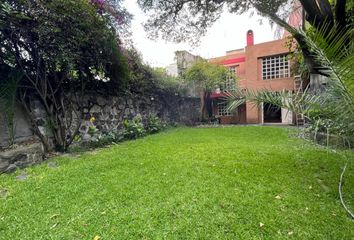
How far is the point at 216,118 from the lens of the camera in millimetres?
16781

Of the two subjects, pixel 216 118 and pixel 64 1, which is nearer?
pixel 64 1

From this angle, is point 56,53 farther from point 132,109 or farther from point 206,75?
point 206,75

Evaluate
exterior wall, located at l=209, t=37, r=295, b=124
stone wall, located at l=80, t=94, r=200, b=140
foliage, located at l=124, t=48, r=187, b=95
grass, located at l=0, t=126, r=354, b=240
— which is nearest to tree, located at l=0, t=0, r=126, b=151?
stone wall, located at l=80, t=94, r=200, b=140

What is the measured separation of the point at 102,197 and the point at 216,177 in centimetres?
179

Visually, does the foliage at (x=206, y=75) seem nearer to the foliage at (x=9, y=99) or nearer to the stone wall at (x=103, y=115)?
the stone wall at (x=103, y=115)

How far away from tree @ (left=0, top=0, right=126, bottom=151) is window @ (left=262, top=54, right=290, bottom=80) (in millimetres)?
12403

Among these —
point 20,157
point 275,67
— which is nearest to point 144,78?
point 20,157

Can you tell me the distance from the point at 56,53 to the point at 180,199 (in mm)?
4230

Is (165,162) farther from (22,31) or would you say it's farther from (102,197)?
(22,31)

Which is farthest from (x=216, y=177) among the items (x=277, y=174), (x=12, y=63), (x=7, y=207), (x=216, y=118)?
(x=216, y=118)

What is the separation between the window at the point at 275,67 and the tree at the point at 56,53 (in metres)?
12.4

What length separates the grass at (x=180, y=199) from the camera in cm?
216

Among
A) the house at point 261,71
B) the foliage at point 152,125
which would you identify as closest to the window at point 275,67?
the house at point 261,71

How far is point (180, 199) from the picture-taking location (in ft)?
9.01
